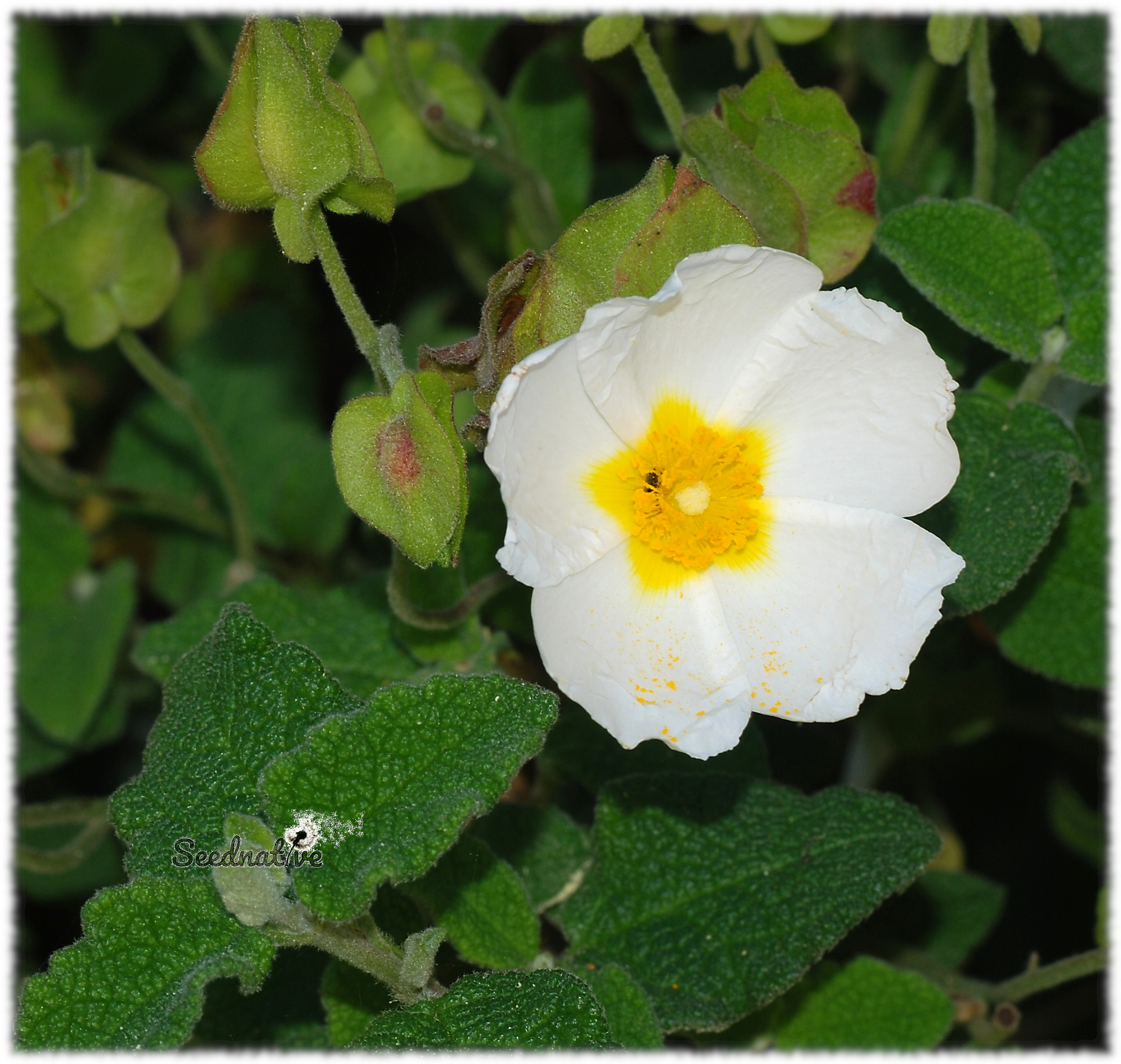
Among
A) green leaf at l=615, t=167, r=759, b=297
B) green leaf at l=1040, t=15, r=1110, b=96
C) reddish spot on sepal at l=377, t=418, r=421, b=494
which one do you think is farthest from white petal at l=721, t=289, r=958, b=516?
green leaf at l=1040, t=15, r=1110, b=96

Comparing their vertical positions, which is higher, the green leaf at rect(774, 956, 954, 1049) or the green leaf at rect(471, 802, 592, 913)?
the green leaf at rect(471, 802, 592, 913)

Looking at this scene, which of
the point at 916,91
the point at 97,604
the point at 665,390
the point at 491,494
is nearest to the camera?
the point at 665,390

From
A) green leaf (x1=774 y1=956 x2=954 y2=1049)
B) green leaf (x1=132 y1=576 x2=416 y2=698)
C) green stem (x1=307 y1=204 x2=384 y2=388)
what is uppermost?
green stem (x1=307 y1=204 x2=384 y2=388)

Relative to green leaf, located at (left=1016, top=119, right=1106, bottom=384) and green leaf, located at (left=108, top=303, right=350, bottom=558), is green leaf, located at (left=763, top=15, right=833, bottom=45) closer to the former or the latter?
green leaf, located at (left=1016, top=119, right=1106, bottom=384)

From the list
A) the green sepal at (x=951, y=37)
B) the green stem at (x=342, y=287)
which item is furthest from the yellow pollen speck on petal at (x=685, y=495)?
the green sepal at (x=951, y=37)

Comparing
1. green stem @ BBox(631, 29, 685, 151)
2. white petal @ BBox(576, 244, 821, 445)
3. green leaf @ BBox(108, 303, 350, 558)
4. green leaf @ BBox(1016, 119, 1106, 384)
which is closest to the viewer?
white petal @ BBox(576, 244, 821, 445)

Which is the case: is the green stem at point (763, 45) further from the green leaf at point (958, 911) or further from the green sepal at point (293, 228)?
the green leaf at point (958, 911)

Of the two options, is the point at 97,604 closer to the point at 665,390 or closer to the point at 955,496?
the point at 665,390

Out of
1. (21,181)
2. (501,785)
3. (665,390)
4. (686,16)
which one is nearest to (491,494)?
(665,390)
